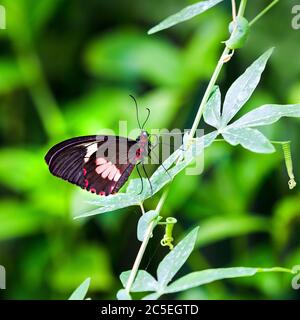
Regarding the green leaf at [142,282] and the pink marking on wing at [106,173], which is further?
the pink marking on wing at [106,173]

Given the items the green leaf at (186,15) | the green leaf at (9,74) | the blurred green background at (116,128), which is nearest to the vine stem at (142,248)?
the green leaf at (186,15)

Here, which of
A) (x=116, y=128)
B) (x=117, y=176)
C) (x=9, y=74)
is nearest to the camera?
(x=117, y=176)

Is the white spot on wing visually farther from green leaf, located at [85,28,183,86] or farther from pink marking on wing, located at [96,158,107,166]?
green leaf, located at [85,28,183,86]

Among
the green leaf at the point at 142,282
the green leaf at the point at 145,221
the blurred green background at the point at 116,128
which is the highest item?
the blurred green background at the point at 116,128

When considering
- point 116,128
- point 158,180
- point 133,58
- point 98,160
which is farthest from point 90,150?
point 133,58

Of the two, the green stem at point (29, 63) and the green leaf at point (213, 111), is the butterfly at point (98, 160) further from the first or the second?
the green stem at point (29, 63)

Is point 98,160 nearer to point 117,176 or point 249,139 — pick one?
point 117,176

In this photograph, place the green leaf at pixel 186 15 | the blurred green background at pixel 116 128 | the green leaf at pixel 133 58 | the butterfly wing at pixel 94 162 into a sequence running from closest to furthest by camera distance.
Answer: the green leaf at pixel 186 15 → the butterfly wing at pixel 94 162 → the blurred green background at pixel 116 128 → the green leaf at pixel 133 58
